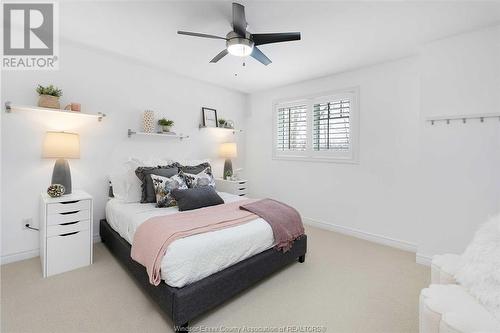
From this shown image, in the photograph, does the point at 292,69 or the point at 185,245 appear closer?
the point at 185,245

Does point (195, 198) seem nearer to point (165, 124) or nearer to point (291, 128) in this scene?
point (165, 124)

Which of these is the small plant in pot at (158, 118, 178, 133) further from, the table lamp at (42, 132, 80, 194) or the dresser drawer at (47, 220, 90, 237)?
the dresser drawer at (47, 220, 90, 237)

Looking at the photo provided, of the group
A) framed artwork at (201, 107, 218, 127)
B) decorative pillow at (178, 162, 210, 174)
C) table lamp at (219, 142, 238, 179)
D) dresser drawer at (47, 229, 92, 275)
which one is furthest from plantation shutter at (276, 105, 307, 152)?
dresser drawer at (47, 229, 92, 275)

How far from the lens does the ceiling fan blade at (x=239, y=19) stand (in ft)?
6.11

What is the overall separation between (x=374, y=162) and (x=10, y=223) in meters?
4.56

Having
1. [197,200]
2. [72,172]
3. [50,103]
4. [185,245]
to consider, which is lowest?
[185,245]

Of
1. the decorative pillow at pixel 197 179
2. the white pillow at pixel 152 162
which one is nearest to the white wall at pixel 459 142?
the decorative pillow at pixel 197 179

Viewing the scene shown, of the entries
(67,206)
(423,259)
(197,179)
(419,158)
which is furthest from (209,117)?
(423,259)

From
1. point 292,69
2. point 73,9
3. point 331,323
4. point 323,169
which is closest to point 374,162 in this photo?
point 323,169

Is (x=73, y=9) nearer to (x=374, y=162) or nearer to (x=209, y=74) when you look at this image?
(x=209, y=74)

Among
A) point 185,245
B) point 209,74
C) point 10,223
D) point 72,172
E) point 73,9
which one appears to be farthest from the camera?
point 209,74

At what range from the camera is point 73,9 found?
7.15 ft

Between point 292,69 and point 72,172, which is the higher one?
point 292,69

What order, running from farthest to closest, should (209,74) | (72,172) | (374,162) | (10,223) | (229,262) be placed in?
1. (209,74)
2. (374,162)
3. (72,172)
4. (10,223)
5. (229,262)
